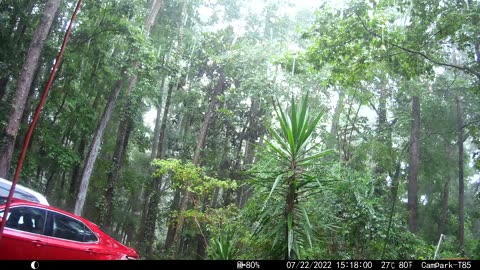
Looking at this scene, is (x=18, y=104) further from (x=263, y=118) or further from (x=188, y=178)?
(x=263, y=118)

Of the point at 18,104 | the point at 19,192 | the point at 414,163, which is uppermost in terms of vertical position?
the point at 414,163

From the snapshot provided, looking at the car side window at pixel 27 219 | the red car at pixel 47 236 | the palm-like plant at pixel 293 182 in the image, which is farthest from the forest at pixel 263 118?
the car side window at pixel 27 219

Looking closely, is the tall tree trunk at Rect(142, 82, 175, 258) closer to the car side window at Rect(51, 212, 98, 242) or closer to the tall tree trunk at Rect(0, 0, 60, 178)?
the tall tree trunk at Rect(0, 0, 60, 178)

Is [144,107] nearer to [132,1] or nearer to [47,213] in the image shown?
[132,1]

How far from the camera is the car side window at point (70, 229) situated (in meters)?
4.17

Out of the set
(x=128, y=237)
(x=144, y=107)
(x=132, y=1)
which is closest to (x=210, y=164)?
(x=144, y=107)

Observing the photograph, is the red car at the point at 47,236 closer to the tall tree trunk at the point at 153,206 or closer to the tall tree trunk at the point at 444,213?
the tall tree trunk at the point at 153,206

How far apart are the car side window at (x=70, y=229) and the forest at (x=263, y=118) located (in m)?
1.71

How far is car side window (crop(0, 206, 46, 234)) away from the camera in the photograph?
12.3ft

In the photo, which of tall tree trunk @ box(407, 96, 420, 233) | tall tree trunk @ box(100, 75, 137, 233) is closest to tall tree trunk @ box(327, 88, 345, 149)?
tall tree trunk @ box(407, 96, 420, 233)

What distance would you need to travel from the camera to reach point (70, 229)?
4344mm

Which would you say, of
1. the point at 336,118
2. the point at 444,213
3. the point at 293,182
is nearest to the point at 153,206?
the point at 336,118

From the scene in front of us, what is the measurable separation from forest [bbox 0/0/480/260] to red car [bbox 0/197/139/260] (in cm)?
165

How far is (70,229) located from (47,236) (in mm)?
341
